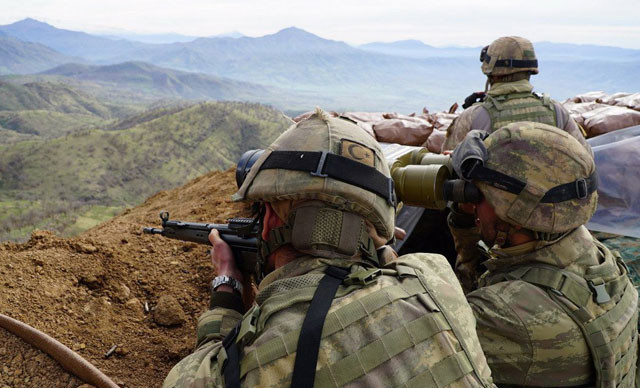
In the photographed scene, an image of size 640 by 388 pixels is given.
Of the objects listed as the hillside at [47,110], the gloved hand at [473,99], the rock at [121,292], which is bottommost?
the hillside at [47,110]

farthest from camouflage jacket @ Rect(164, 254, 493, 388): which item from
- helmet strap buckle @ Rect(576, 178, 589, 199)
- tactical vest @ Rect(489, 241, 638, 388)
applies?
helmet strap buckle @ Rect(576, 178, 589, 199)

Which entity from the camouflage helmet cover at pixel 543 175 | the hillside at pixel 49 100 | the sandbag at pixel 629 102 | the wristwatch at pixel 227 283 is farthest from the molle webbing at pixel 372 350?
the hillside at pixel 49 100

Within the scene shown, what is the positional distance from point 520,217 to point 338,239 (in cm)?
107

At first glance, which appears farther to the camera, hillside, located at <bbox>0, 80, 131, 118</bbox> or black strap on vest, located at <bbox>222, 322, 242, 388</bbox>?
hillside, located at <bbox>0, 80, 131, 118</bbox>

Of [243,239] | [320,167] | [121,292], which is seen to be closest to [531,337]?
[320,167]

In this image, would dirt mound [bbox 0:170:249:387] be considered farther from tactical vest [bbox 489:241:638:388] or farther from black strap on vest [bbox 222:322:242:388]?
tactical vest [bbox 489:241:638:388]

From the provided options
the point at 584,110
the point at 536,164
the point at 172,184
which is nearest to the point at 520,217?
the point at 536,164

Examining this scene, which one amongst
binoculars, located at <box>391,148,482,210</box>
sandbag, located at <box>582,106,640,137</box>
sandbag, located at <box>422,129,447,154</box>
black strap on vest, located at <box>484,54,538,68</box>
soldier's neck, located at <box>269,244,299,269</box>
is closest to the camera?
soldier's neck, located at <box>269,244,299,269</box>

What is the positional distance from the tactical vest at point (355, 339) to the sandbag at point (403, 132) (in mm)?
4979

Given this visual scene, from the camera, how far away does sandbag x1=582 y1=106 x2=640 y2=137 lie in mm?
6113

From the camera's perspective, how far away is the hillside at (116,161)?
47319mm

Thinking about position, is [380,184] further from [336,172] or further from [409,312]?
[409,312]

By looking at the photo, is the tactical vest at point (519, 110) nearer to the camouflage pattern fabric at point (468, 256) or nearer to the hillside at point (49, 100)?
the camouflage pattern fabric at point (468, 256)

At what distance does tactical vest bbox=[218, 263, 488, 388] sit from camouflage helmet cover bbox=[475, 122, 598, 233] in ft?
3.17
